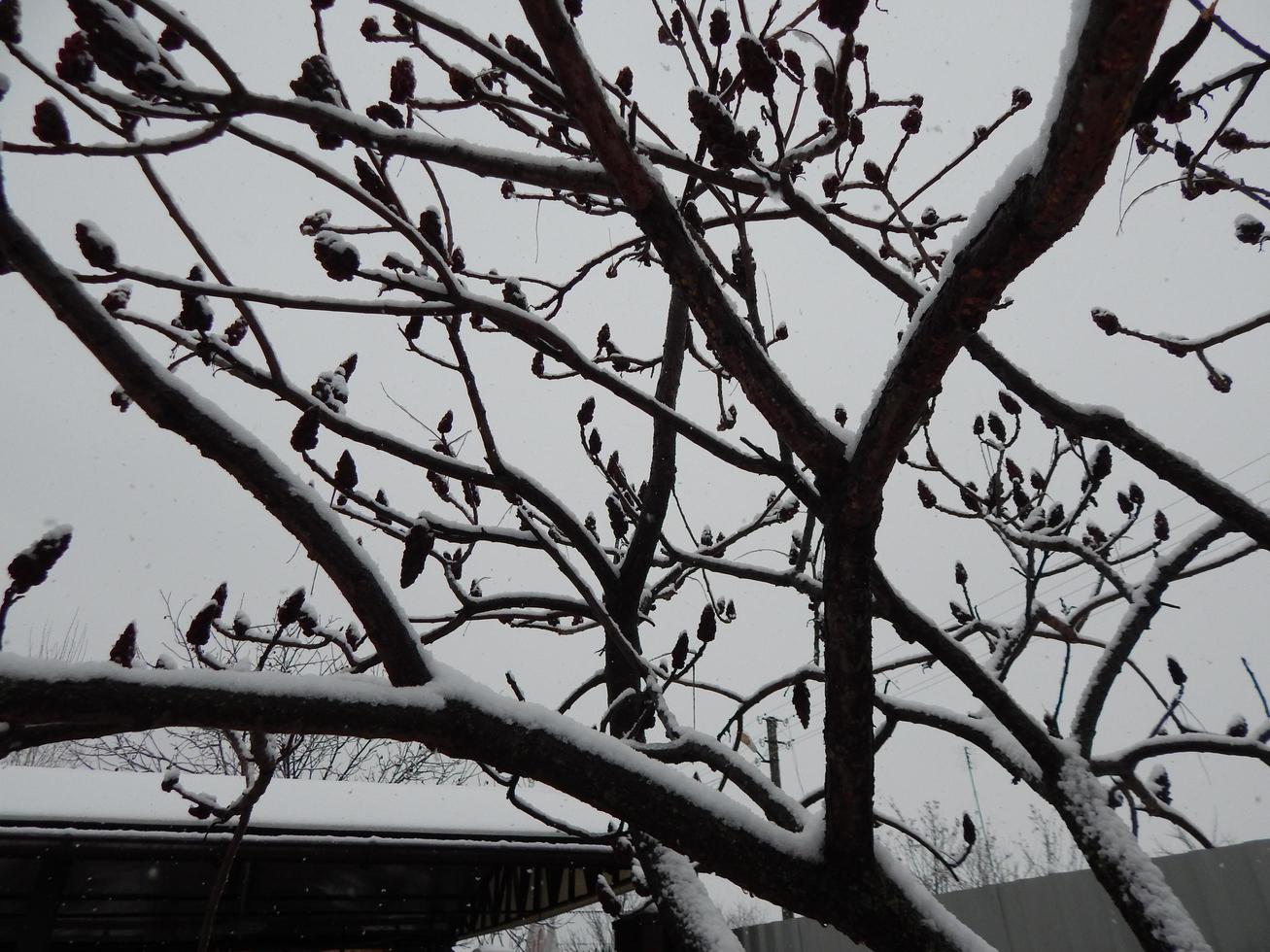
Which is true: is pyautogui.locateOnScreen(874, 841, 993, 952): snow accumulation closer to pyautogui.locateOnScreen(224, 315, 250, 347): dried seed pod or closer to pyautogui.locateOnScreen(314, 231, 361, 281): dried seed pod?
pyautogui.locateOnScreen(314, 231, 361, 281): dried seed pod

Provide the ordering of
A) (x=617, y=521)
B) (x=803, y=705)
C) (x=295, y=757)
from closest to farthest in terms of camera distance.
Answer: (x=803, y=705)
(x=617, y=521)
(x=295, y=757)

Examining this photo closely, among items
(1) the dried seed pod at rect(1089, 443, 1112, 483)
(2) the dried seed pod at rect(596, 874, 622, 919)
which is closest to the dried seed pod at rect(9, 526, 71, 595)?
(2) the dried seed pod at rect(596, 874, 622, 919)

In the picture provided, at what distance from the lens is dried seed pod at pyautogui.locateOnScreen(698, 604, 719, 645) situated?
2.79m

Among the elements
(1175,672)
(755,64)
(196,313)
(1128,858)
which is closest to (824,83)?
(755,64)

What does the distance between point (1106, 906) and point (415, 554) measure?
17.4ft

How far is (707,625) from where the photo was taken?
2.80 meters

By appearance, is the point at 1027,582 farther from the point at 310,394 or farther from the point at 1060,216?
the point at 310,394

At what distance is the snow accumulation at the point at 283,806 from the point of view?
4324mm

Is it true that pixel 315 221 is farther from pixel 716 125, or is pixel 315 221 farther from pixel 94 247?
pixel 716 125

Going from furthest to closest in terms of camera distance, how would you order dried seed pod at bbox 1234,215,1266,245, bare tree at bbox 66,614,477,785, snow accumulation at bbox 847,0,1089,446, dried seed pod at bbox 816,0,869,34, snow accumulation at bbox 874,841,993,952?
1. bare tree at bbox 66,614,477,785
2. dried seed pod at bbox 1234,215,1266,245
3. snow accumulation at bbox 874,841,993,952
4. dried seed pod at bbox 816,0,869,34
5. snow accumulation at bbox 847,0,1089,446

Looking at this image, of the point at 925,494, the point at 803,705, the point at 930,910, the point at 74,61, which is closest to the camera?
the point at 74,61

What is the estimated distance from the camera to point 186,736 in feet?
59.3

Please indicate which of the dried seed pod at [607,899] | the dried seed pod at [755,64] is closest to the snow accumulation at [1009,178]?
the dried seed pod at [755,64]

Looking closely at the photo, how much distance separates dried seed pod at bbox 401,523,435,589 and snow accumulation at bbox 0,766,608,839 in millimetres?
3090
